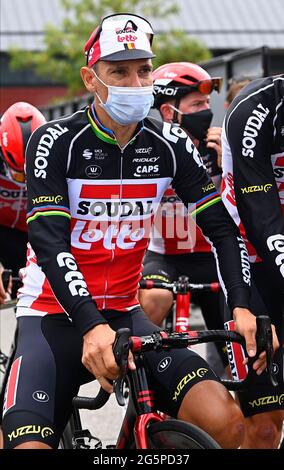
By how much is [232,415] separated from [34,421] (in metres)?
0.75

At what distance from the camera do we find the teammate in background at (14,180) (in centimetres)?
662

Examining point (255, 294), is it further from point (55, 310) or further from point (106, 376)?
point (106, 376)

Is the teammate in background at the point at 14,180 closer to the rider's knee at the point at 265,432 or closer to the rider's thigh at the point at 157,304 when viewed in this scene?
the rider's thigh at the point at 157,304

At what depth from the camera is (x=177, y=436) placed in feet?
12.1

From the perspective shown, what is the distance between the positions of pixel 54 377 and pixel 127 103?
1147 mm

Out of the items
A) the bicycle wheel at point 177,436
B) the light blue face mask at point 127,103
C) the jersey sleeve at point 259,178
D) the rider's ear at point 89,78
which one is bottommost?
the bicycle wheel at point 177,436

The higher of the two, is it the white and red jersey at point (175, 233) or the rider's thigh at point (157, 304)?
the white and red jersey at point (175, 233)

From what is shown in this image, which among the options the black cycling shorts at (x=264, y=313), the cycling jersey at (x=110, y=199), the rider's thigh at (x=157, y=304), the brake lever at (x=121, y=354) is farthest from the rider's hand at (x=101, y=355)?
the rider's thigh at (x=157, y=304)

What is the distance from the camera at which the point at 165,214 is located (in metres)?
6.79

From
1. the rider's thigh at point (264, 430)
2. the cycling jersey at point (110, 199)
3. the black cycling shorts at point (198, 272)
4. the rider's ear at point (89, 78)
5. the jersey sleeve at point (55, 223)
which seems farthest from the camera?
the black cycling shorts at point (198, 272)

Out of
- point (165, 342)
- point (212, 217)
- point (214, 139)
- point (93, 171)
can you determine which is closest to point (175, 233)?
point (214, 139)

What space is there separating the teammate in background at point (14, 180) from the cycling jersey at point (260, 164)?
244 centimetres
